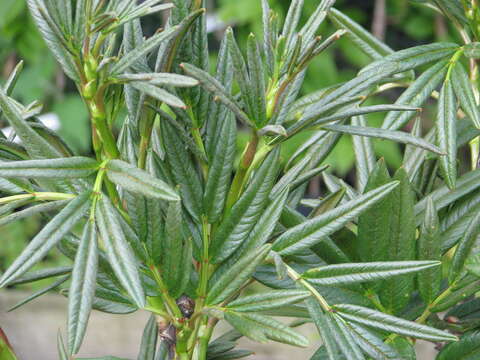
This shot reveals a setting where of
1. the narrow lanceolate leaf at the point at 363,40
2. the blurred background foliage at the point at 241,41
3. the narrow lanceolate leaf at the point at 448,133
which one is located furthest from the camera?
the blurred background foliage at the point at 241,41

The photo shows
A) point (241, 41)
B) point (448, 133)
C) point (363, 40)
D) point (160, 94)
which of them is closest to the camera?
point (160, 94)

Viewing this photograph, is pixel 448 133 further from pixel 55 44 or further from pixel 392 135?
pixel 55 44

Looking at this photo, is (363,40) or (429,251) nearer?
(429,251)

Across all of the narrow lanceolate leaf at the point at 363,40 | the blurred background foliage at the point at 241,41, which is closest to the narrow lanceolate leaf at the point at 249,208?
the narrow lanceolate leaf at the point at 363,40

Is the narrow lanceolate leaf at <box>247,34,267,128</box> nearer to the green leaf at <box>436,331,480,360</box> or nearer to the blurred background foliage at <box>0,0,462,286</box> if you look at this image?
the green leaf at <box>436,331,480,360</box>

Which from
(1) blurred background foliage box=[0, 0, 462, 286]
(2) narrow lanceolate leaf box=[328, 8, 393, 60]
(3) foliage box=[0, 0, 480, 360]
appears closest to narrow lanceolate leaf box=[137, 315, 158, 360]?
(3) foliage box=[0, 0, 480, 360]

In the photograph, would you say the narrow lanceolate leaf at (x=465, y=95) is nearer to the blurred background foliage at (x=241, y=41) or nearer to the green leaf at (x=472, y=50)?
the green leaf at (x=472, y=50)

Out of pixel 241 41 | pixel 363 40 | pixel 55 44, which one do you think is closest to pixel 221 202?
pixel 55 44

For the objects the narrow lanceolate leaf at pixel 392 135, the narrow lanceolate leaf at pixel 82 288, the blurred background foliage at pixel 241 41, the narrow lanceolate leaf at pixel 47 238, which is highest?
the narrow lanceolate leaf at pixel 392 135
